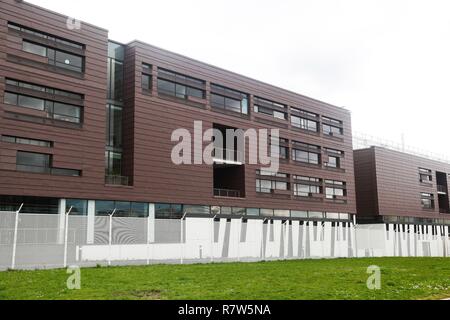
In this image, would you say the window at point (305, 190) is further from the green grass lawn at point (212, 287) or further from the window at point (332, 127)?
the green grass lawn at point (212, 287)

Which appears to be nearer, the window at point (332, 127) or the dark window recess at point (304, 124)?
the dark window recess at point (304, 124)

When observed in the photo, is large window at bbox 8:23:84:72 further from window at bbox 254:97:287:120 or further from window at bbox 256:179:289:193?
window at bbox 256:179:289:193

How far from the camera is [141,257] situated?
95.3 feet

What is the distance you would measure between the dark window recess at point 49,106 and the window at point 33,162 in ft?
9.31

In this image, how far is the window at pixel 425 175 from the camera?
75912mm

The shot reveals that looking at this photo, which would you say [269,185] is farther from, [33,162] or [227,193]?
[33,162]

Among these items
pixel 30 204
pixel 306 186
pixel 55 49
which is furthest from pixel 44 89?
pixel 306 186

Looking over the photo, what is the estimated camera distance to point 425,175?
77.1m

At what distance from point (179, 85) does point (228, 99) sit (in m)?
6.29

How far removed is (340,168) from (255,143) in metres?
15.7

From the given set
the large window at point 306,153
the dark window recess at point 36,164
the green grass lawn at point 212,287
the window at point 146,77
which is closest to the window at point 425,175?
the large window at point 306,153
